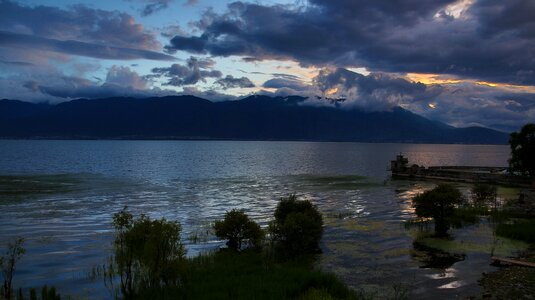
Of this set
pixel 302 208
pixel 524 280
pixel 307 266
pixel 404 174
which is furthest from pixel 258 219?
pixel 404 174

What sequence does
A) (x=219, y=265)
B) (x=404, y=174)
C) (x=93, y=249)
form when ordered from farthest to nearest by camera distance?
(x=404, y=174), (x=93, y=249), (x=219, y=265)

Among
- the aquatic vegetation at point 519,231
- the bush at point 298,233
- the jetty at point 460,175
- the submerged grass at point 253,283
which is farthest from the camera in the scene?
the jetty at point 460,175

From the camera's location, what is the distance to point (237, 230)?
92.7 ft

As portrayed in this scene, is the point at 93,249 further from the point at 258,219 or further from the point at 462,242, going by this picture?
the point at 462,242

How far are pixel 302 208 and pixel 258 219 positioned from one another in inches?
452

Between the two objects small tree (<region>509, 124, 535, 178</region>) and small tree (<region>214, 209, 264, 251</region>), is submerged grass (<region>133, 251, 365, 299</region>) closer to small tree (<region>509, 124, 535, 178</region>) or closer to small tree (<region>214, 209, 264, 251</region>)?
small tree (<region>214, 209, 264, 251</region>)

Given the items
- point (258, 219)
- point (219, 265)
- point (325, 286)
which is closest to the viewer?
point (325, 286)

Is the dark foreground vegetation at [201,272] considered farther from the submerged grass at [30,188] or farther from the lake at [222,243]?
the submerged grass at [30,188]

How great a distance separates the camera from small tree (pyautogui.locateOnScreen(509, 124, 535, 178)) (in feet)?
241

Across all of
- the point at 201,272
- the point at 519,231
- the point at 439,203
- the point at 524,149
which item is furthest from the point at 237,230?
Answer: the point at 524,149

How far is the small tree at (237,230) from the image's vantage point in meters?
28.1

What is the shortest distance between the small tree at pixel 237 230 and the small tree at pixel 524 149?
65032 millimetres

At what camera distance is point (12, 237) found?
33219 millimetres

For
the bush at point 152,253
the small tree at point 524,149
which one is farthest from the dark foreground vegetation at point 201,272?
the small tree at point 524,149
